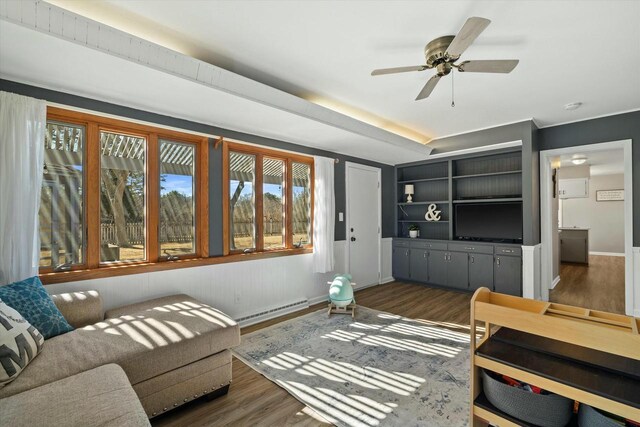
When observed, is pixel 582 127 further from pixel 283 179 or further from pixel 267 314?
pixel 267 314

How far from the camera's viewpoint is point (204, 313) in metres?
2.41

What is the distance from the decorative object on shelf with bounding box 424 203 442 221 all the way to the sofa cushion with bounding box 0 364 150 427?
505 centimetres

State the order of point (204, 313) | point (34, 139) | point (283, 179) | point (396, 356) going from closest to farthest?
1. point (34, 139)
2. point (204, 313)
3. point (396, 356)
4. point (283, 179)

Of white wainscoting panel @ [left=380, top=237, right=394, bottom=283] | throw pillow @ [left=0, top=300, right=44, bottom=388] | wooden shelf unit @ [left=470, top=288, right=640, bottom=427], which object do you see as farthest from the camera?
white wainscoting panel @ [left=380, top=237, right=394, bottom=283]

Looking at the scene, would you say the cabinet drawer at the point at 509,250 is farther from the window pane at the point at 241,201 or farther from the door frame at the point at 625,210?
the window pane at the point at 241,201

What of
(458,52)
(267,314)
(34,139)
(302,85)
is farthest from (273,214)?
(458,52)

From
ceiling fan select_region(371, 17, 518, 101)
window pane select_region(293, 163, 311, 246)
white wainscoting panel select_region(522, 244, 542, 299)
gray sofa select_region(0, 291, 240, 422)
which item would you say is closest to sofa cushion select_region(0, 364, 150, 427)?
gray sofa select_region(0, 291, 240, 422)

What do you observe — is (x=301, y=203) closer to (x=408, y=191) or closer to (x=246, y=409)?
(x=408, y=191)

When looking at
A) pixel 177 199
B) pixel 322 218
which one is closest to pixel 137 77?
pixel 177 199

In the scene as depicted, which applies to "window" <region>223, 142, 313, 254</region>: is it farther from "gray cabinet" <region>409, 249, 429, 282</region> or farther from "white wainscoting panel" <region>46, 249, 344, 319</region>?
"gray cabinet" <region>409, 249, 429, 282</region>

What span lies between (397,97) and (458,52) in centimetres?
129

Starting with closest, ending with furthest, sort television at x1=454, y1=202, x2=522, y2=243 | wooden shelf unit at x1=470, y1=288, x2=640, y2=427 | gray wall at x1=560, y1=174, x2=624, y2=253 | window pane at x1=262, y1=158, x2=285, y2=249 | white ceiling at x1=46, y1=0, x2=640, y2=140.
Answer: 1. wooden shelf unit at x1=470, y1=288, x2=640, y2=427
2. white ceiling at x1=46, y1=0, x2=640, y2=140
3. window pane at x1=262, y1=158, x2=285, y2=249
4. television at x1=454, y1=202, x2=522, y2=243
5. gray wall at x1=560, y1=174, x2=624, y2=253

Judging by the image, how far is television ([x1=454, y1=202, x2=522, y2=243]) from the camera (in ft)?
14.8

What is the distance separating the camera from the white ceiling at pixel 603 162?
621 centimetres
